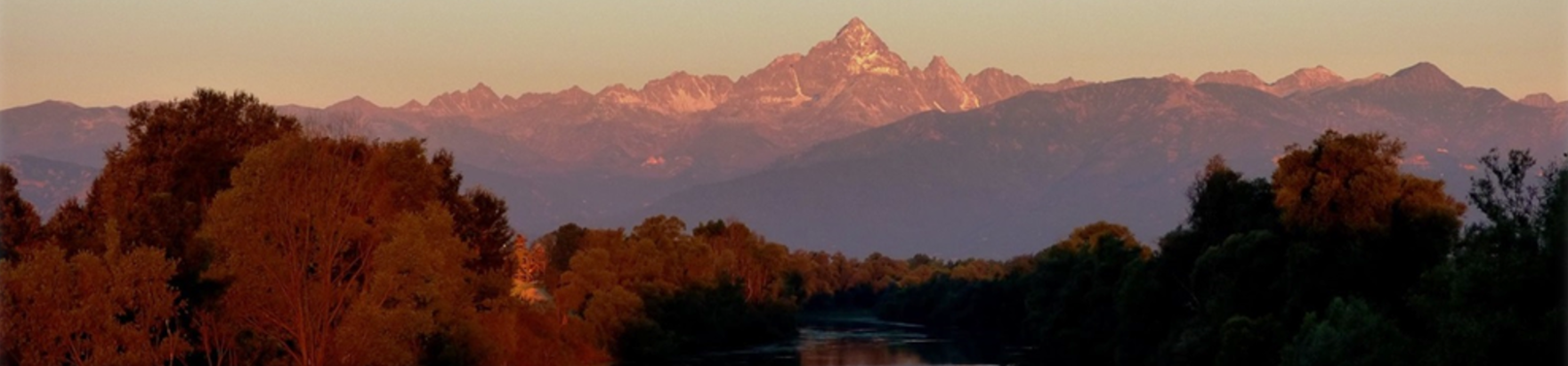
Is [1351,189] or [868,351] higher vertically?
[1351,189]

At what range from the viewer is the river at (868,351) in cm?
11644

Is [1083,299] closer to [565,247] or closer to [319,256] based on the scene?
[319,256]

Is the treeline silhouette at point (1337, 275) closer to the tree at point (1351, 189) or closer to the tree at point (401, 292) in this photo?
the tree at point (1351, 189)

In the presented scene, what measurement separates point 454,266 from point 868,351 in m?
60.6

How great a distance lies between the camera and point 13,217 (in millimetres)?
68625

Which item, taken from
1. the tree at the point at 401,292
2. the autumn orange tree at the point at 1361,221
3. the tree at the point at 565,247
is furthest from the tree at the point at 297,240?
the tree at the point at 565,247

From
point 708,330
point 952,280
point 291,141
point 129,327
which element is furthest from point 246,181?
point 952,280

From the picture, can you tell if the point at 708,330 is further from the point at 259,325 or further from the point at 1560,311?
the point at 1560,311

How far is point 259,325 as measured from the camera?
66.6 m

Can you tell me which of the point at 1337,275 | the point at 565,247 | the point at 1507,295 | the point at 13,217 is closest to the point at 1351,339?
the point at 1337,275

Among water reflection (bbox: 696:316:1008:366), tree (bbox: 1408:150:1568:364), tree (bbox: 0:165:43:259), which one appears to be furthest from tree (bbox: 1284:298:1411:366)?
water reflection (bbox: 696:316:1008:366)

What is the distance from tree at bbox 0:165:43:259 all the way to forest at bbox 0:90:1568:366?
175 millimetres

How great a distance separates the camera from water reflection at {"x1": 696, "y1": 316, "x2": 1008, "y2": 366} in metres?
117

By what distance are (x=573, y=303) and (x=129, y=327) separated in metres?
64.8
